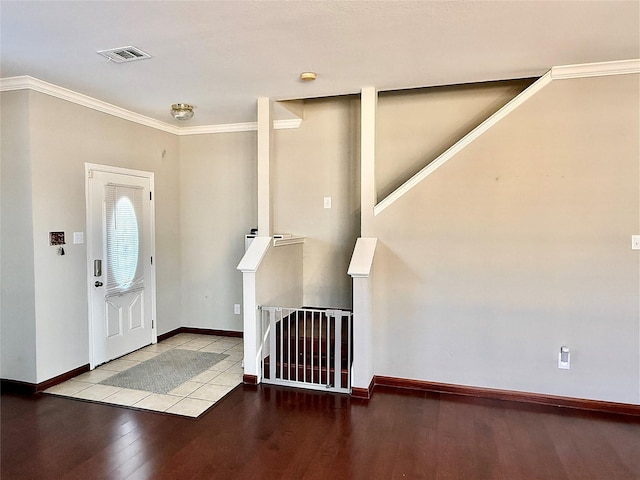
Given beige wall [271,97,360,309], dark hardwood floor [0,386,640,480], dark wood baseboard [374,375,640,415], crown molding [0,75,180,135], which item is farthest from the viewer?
beige wall [271,97,360,309]

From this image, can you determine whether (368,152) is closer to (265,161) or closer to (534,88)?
(265,161)

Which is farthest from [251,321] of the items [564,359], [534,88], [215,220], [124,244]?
[534,88]

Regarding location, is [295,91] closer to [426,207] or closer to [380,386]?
[426,207]

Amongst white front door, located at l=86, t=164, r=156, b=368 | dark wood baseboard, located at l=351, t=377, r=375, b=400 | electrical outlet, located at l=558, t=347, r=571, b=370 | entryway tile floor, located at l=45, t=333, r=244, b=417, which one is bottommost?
entryway tile floor, located at l=45, t=333, r=244, b=417

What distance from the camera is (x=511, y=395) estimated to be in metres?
3.37

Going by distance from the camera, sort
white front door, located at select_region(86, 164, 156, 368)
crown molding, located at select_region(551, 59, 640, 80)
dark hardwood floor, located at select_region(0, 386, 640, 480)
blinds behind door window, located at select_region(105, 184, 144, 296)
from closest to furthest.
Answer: dark hardwood floor, located at select_region(0, 386, 640, 480) < crown molding, located at select_region(551, 59, 640, 80) < white front door, located at select_region(86, 164, 156, 368) < blinds behind door window, located at select_region(105, 184, 144, 296)

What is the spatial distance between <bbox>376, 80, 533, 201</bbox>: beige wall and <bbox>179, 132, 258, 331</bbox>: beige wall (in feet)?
5.41

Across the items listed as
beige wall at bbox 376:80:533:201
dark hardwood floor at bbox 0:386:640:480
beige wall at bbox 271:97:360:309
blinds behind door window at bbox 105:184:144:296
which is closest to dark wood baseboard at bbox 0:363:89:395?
dark hardwood floor at bbox 0:386:640:480

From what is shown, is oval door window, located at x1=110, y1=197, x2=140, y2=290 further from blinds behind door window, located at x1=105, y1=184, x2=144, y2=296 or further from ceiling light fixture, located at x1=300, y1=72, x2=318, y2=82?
ceiling light fixture, located at x1=300, y1=72, x2=318, y2=82

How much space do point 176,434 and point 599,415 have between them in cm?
308

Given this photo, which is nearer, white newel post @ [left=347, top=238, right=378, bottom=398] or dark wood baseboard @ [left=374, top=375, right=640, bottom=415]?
dark wood baseboard @ [left=374, top=375, right=640, bottom=415]

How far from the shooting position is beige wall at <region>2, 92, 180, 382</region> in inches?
137

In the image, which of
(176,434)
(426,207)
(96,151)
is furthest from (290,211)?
(176,434)

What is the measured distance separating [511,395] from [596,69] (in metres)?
2.60
